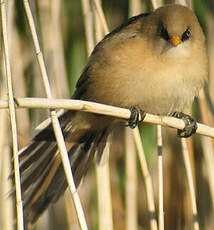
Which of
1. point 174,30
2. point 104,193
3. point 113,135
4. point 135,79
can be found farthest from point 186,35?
point 113,135

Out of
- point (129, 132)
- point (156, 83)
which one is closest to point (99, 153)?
point (129, 132)

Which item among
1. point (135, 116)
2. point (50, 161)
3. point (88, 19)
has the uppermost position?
point (88, 19)

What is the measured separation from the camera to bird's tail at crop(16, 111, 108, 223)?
194 centimetres

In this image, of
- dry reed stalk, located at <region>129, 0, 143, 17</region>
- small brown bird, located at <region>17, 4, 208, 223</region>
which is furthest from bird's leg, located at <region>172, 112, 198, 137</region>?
dry reed stalk, located at <region>129, 0, 143, 17</region>

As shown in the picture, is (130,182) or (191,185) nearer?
(191,185)

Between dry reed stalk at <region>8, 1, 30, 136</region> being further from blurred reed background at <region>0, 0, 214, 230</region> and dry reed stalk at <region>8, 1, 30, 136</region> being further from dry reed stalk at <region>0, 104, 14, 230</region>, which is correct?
dry reed stalk at <region>0, 104, 14, 230</region>

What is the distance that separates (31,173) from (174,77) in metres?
0.67

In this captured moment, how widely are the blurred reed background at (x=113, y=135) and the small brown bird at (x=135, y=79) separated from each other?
0.12 m

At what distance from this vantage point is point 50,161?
205cm

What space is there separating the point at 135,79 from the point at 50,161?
1.55ft

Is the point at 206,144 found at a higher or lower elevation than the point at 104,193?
higher

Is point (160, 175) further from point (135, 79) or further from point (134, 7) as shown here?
point (134, 7)

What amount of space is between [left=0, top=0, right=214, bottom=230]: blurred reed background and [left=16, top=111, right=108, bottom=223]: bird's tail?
5.4 inches

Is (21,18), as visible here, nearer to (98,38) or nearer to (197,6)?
(98,38)
